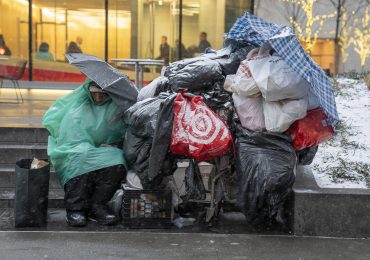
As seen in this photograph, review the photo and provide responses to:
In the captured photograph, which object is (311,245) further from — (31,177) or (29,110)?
(29,110)

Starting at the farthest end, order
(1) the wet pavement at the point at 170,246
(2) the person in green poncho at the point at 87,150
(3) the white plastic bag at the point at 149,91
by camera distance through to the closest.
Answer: (3) the white plastic bag at the point at 149,91 → (2) the person in green poncho at the point at 87,150 → (1) the wet pavement at the point at 170,246

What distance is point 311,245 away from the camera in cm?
451

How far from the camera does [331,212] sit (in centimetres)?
468

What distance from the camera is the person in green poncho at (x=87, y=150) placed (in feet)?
16.3

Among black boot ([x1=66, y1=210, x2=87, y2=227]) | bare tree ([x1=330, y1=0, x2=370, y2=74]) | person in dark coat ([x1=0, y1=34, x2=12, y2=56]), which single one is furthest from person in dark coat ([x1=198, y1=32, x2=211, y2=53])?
black boot ([x1=66, y1=210, x2=87, y2=227])

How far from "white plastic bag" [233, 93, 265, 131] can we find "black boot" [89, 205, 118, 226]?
1506mm

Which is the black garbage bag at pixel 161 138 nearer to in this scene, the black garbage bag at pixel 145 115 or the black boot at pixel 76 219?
the black garbage bag at pixel 145 115

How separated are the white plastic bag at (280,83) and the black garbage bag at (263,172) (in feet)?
1.22

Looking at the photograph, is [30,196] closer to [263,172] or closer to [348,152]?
[263,172]

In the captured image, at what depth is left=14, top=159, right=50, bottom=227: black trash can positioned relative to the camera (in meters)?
4.75

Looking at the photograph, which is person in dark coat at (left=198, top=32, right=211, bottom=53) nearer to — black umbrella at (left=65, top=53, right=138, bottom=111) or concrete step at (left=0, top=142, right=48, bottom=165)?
concrete step at (left=0, top=142, right=48, bottom=165)

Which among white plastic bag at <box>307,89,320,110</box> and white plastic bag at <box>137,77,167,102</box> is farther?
white plastic bag at <box>137,77,167,102</box>

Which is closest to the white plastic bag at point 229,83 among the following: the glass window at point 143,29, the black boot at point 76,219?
the black boot at point 76,219

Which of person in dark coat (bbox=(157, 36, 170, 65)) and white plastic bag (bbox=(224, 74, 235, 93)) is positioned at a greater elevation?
person in dark coat (bbox=(157, 36, 170, 65))
